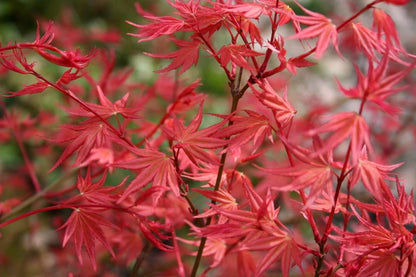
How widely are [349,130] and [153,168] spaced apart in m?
0.24

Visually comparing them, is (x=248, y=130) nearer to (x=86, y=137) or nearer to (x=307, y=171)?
(x=307, y=171)

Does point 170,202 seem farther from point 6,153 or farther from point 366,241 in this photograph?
point 6,153

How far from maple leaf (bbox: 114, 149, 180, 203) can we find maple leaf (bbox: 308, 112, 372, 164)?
193mm

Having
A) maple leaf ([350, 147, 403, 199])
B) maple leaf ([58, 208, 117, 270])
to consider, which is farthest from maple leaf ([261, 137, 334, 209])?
maple leaf ([58, 208, 117, 270])

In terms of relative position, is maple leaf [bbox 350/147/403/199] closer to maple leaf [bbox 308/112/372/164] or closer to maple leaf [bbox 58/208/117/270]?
maple leaf [bbox 308/112/372/164]

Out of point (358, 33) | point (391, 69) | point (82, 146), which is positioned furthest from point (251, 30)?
point (391, 69)

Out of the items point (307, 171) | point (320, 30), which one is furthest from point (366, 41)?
point (307, 171)

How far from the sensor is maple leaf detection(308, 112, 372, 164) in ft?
1.38

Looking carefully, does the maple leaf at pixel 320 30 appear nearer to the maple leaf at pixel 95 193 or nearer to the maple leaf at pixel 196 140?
the maple leaf at pixel 196 140

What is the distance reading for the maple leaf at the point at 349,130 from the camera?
1.38 ft

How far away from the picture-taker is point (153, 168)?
1.77ft

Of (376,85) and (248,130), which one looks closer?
(376,85)

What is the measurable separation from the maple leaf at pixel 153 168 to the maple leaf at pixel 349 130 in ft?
0.63

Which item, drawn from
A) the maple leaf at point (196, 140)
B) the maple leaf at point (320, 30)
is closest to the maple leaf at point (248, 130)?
the maple leaf at point (196, 140)
